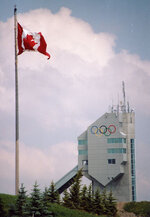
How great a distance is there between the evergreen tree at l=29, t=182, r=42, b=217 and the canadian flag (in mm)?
12552

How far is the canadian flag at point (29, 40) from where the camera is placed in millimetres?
38250

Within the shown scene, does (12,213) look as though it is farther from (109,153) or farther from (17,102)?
(109,153)

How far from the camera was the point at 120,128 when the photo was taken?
81.6 meters

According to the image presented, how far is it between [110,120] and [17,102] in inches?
1823

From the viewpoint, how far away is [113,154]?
266 feet

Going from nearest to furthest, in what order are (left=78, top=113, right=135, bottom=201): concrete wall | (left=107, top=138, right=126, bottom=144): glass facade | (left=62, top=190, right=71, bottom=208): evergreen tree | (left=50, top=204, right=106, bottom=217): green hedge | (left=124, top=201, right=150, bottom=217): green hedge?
(left=50, top=204, right=106, bottom=217): green hedge
(left=62, top=190, right=71, bottom=208): evergreen tree
(left=124, top=201, right=150, bottom=217): green hedge
(left=107, top=138, right=126, bottom=144): glass facade
(left=78, top=113, right=135, bottom=201): concrete wall

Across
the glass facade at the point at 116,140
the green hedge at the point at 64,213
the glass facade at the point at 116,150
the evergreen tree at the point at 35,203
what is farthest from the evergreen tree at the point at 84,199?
the glass facade at the point at 116,140

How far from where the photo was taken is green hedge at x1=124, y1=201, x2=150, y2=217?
6103 cm

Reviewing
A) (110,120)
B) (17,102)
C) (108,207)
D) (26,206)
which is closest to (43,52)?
(17,102)

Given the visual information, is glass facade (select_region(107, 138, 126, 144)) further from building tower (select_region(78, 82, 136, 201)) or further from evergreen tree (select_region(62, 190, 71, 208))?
evergreen tree (select_region(62, 190, 71, 208))

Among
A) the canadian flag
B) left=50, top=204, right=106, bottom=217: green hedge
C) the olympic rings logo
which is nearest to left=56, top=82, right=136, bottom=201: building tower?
the olympic rings logo

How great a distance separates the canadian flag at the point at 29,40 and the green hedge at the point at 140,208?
3314cm

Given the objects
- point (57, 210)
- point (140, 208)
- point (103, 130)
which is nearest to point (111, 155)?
point (103, 130)

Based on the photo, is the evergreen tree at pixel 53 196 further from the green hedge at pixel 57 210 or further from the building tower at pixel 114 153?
the building tower at pixel 114 153
